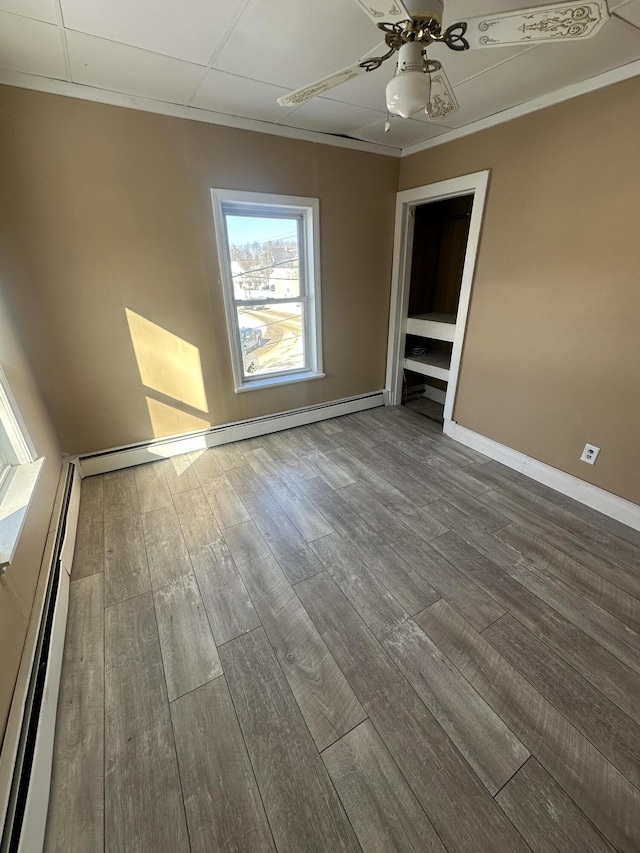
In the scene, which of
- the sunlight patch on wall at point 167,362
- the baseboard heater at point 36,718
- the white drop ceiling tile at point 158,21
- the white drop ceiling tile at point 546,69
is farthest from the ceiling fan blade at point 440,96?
the baseboard heater at point 36,718

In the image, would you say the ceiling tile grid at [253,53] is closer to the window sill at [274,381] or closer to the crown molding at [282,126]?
the crown molding at [282,126]

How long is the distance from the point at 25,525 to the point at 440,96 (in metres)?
2.60

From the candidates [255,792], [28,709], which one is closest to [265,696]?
[255,792]

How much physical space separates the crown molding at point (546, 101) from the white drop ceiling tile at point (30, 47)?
8.32ft

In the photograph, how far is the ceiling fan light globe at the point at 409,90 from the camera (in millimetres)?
1187

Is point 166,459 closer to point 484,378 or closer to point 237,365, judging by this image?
point 237,365

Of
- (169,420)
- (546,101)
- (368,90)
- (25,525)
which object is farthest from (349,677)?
(546,101)

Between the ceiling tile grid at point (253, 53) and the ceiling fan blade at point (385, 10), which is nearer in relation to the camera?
the ceiling fan blade at point (385, 10)

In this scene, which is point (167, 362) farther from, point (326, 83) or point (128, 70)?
point (326, 83)

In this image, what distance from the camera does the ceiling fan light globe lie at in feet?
3.89

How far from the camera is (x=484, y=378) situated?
2869 millimetres

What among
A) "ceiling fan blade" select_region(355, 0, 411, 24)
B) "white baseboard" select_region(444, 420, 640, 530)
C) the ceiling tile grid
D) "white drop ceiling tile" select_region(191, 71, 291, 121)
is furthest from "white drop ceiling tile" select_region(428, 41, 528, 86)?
"white baseboard" select_region(444, 420, 640, 530)

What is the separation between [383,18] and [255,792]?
2490 millimetres

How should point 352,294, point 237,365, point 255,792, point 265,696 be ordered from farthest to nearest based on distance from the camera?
point 352,294 → point 237,365 → point 265,696 → point 255,792
